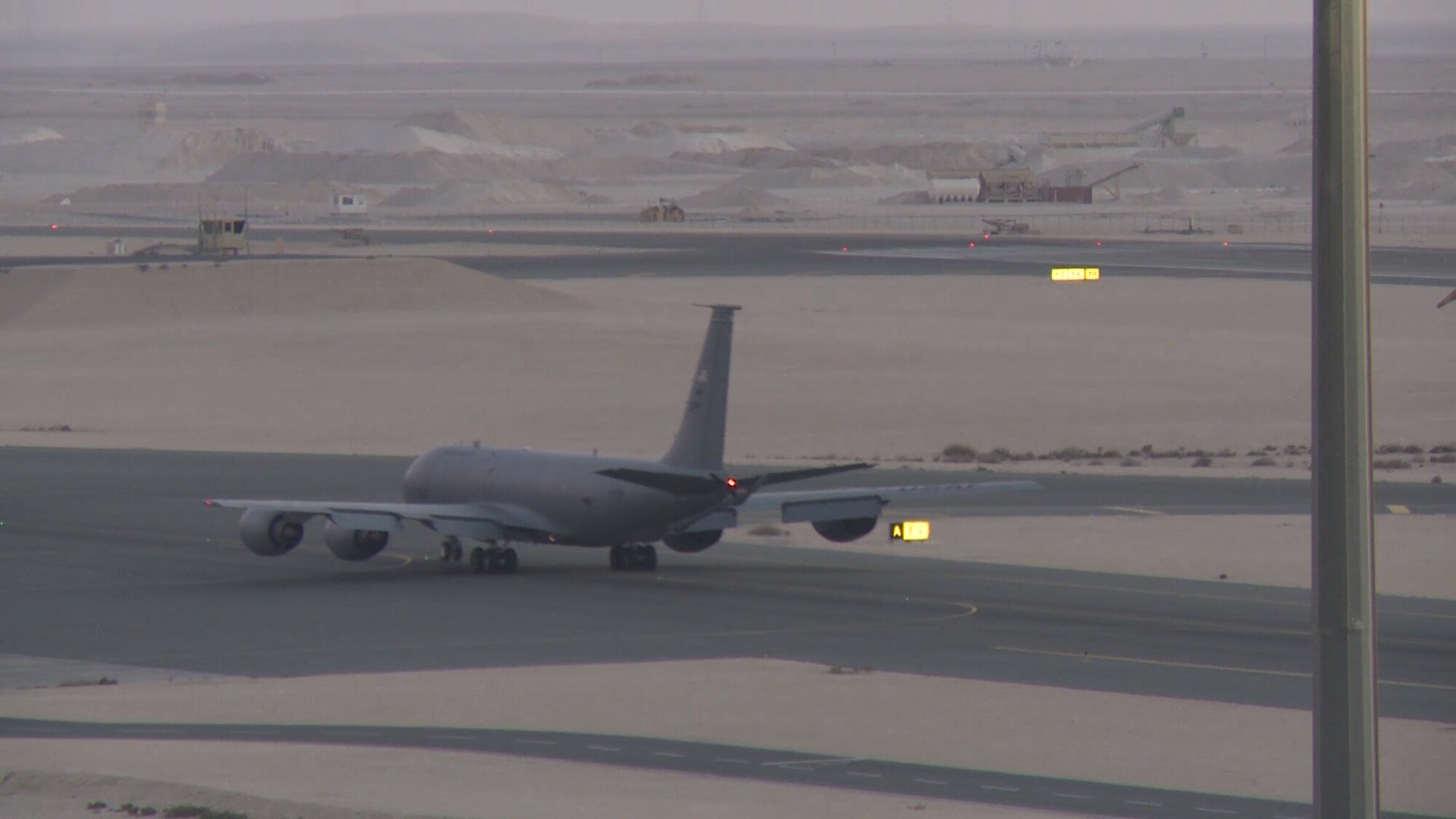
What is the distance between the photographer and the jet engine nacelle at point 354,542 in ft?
140

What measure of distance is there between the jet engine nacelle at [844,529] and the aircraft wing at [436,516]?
5624 millimetres

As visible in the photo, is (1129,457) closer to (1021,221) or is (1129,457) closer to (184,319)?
(184,319)

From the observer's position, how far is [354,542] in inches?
1692

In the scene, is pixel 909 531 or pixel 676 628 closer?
pixel 676 628

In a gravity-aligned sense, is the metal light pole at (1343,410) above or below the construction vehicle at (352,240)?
below

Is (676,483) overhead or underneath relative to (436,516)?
overhead

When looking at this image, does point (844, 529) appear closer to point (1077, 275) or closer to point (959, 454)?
point (959, 454)

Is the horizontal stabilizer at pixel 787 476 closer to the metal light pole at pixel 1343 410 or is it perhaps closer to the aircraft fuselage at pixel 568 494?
the aircraft fuselage at pixel 568 494

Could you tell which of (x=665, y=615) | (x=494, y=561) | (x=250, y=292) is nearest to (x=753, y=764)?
(x=665, y=615)

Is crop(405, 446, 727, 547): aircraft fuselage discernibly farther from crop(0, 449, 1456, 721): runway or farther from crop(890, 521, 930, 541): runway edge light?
Answer: crop(890, 521, 930, 541): runway edge light

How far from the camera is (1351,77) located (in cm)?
1072

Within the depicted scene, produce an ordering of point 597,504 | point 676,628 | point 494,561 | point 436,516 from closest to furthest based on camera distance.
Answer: point 676,628, point 597,504, point 436,516, point 494,561

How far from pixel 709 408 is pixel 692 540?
3.62 m

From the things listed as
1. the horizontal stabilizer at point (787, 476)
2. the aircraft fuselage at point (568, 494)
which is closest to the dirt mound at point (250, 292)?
the aircraft fuselage at point (568, 494)
